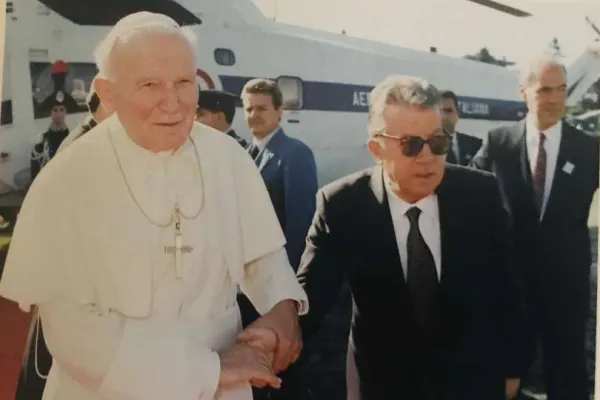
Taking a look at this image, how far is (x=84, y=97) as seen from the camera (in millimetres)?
1251

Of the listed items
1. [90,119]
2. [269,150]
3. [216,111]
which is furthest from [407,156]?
[90,119]

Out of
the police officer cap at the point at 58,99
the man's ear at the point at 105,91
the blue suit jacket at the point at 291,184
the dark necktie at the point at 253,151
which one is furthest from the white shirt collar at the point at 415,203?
the police officer cap at the point at 58,99

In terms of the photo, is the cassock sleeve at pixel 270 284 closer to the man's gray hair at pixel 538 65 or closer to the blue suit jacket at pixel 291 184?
the blue suit jacket at pixel 291 184

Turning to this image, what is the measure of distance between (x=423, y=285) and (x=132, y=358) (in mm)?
534

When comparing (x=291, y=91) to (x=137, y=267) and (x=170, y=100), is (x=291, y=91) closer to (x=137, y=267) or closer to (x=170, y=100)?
(x=170, y=100)

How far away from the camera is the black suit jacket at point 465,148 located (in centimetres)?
130

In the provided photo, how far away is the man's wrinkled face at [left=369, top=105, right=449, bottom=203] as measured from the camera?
4.08 ft

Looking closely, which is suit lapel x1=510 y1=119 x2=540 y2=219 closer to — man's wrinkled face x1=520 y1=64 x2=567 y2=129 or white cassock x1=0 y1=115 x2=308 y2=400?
man's wrinkled face x1=520 y1=64 x2=567 y2=129

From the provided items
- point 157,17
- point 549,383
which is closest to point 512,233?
point 549,383

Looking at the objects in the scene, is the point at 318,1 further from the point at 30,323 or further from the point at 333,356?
the point at 30,323

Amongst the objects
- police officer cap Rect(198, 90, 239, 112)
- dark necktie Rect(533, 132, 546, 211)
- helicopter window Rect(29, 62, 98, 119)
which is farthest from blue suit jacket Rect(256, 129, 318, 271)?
dark necktie Rect(533, 132, 546, 211)

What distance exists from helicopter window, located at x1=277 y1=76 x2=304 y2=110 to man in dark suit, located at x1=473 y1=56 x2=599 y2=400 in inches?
14.6

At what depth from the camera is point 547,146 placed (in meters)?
1.38

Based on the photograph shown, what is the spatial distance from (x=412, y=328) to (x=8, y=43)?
36.1 inches
